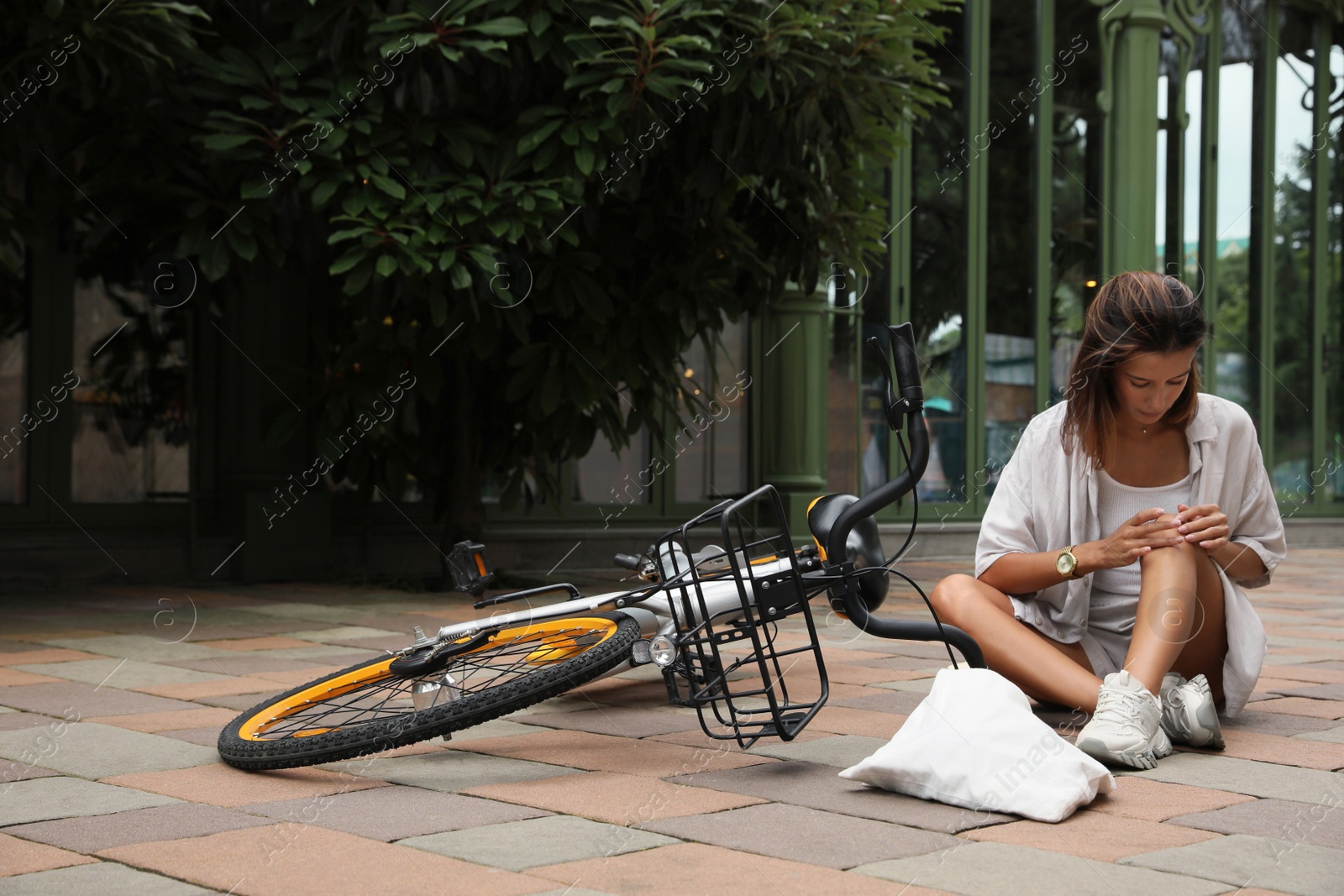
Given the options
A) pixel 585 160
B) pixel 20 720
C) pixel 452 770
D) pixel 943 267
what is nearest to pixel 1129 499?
pixel 452 770

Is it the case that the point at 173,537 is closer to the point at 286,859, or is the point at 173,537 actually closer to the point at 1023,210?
the point at 286,859

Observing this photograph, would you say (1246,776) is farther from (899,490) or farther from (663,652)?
(663,652)

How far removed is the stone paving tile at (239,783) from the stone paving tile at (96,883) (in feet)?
1.59

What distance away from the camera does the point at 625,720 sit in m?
3.67

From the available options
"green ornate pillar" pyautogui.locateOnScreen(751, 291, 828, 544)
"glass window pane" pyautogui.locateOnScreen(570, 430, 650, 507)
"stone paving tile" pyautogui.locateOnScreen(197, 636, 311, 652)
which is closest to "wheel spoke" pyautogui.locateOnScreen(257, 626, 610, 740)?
"stone paving tile" pyautogui.locateOnScreen(197, 636, 311, 652)

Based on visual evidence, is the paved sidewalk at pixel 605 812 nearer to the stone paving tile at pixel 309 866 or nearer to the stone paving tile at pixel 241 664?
the stone paving tile at pixel 309 866

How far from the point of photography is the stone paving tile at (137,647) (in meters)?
4.90

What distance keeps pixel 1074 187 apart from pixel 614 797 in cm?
992

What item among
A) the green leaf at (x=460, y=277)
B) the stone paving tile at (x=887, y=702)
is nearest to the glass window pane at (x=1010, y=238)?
Answer: the green leaf at (x=460, y=277)

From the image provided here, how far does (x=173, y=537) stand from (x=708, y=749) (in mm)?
5340

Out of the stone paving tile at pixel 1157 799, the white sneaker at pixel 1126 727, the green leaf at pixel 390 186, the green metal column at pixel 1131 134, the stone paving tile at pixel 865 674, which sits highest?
the green metal column at pixel 1131 134

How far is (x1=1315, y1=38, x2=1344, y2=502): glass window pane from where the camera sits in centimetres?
1416

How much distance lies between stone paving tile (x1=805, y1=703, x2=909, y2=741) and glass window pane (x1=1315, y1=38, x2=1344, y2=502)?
1198 centimetres

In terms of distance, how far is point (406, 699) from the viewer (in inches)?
136
